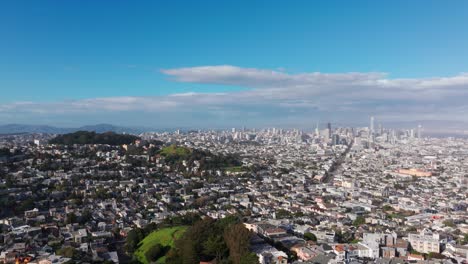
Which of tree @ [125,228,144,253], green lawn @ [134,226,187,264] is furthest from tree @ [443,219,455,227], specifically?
tree @ [125,228,144,253]

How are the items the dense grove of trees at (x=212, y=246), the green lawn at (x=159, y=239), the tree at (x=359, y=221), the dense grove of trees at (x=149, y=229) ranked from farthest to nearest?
the tree at (x=359, y=221)
the dense grove of trees at (x=149, y=229)
the green lawn at (x=159, y=239)
the dense grove of trees at (x=212, y=246)

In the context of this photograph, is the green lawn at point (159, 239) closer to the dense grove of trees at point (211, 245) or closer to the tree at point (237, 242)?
the dense grove of trees at point (211, 245)

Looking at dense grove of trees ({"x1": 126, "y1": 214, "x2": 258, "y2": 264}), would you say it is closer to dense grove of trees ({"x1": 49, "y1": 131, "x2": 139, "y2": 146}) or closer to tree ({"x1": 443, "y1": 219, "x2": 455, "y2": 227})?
tree ({"x1": 443, "y1": 219, "x2": 455, "y2": 227})

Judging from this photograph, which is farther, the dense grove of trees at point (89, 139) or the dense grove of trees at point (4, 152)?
the dense grove of trees at point (89, 139)

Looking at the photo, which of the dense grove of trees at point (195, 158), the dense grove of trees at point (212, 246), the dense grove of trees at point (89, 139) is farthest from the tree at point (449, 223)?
the dense grove of trees at point (89, 139)

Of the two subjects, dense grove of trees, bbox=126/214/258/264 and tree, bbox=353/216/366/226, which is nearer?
dense grove of trees, bbox=126/214/258/264

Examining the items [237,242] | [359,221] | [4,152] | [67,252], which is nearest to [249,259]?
[237,242]

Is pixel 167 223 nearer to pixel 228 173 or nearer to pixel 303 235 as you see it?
pixel 303 235

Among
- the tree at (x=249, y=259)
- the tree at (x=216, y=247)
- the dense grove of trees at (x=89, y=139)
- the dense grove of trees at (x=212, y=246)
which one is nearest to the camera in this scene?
the tree at (x=249, y=259)
